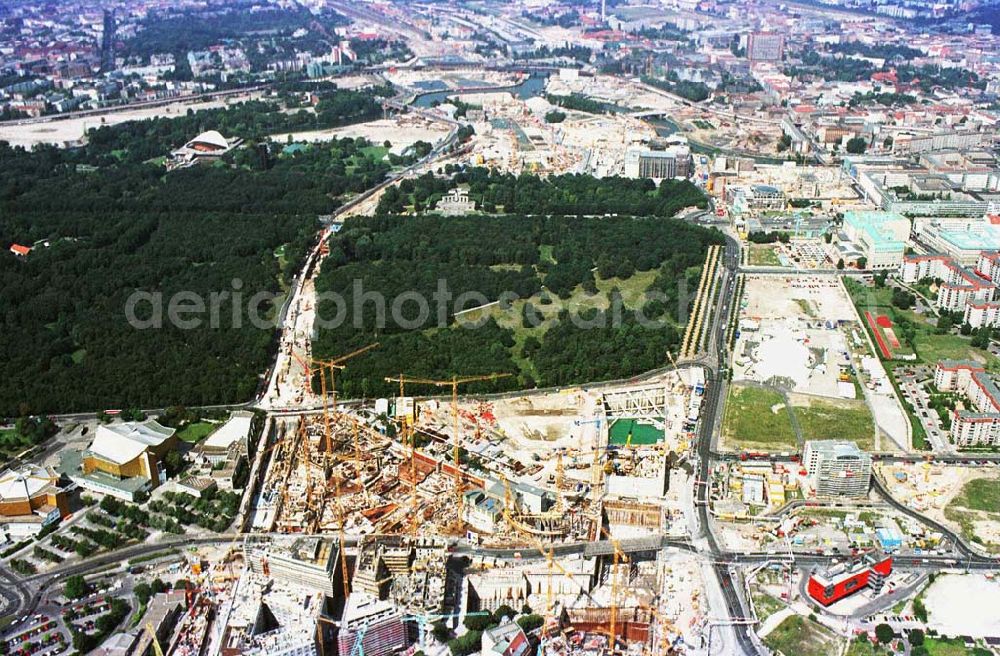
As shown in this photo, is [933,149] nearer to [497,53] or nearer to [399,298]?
[399,298]

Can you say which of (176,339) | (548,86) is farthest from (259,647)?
(548,86)

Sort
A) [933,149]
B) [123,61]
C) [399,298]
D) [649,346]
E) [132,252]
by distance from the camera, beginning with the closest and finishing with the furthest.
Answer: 1. [649,346]
2. [399,298]
3. [132,252]
4. [933,149]
5. [123,61]

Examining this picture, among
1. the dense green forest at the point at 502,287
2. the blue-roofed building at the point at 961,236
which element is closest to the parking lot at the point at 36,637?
the dense green forest at the point at 502,287

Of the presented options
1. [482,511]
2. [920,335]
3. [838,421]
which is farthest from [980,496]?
[482,511]

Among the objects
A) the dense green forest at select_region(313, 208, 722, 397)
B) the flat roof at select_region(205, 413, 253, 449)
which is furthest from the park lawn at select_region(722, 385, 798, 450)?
the flat roof at select_region(205, 413, 253, 449)

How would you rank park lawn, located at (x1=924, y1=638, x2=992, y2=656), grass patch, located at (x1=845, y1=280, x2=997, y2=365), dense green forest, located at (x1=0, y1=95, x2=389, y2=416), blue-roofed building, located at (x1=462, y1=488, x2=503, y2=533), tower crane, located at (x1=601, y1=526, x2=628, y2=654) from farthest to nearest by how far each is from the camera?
grass patch, located at (x1=845, y1=280, x2=997, y2=365), dense green forest, located at (x1=0, y1=95, x2=389, y2=416), blue-roofed building, located at (x1=462, y1=488, x2=503, y2=533), tower crane, located at (x1=601, y1=526, x2=628, y2=654), park lawn, located at (x1=924, y1=638, x2=992, y2=656)

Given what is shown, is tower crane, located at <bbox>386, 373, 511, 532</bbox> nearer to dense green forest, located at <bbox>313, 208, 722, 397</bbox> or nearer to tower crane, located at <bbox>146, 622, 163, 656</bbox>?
dense green forest, located at <bbox>313, 208, 722, 397</bbox>

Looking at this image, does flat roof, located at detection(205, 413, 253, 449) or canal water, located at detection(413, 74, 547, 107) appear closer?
flat roof, located at detection(205, 413, 253, 449)

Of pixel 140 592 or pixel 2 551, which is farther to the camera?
pixel 2 551
